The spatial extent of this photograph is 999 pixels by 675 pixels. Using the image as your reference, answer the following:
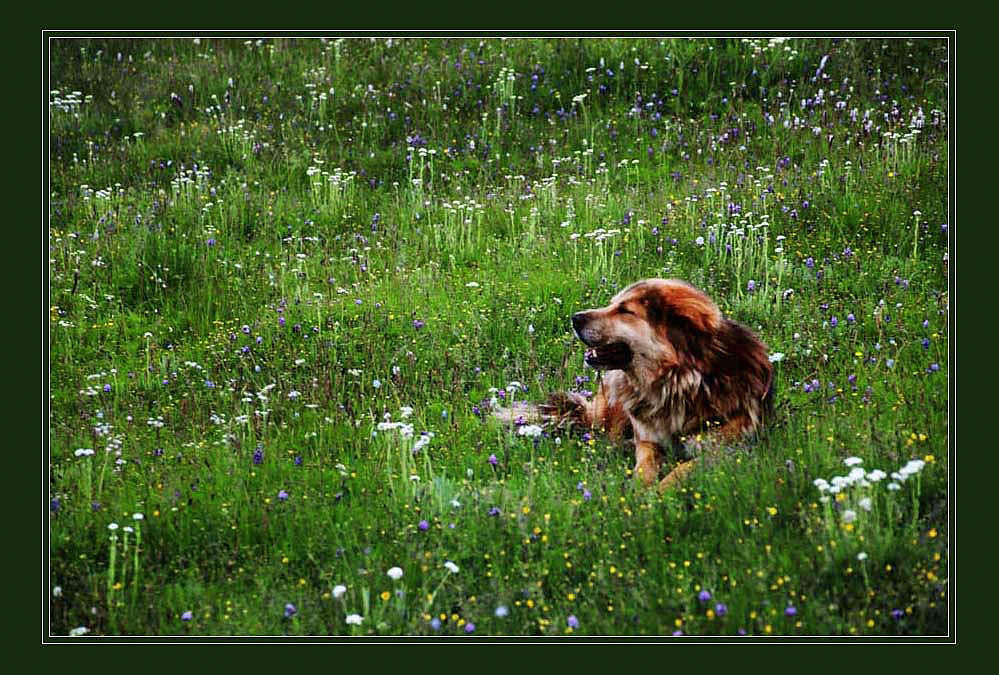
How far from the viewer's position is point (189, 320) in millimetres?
7867

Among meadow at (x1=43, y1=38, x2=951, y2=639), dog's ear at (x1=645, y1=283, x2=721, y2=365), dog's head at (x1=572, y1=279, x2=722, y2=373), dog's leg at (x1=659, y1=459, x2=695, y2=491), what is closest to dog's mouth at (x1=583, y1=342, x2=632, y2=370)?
dog's head at (x1=572, y1=279, x2=722, y2=373)

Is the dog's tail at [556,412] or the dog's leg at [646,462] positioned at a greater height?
the dog's tail at [556,412]

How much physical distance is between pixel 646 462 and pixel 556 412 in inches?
28.2

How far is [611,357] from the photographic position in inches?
264

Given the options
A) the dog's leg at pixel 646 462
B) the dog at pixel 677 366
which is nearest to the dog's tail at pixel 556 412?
the dog at pixel 677 366

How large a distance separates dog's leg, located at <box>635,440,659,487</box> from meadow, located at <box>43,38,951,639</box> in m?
0.18

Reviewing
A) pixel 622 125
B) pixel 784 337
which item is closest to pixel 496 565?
pixel 784 337

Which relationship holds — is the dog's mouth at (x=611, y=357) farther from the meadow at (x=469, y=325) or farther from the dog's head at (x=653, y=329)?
the meadow at (x=469, y=325)

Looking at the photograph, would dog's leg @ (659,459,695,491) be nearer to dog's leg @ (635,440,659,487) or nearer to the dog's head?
dog's leg @ (635,440,659,487)

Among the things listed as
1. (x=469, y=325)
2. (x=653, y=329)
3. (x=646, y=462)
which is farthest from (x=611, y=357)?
(x=469, y=325)

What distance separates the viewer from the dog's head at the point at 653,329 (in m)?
6.59

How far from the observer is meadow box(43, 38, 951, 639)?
5457 mm

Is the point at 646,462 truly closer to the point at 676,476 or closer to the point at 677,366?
the point at 676,476
